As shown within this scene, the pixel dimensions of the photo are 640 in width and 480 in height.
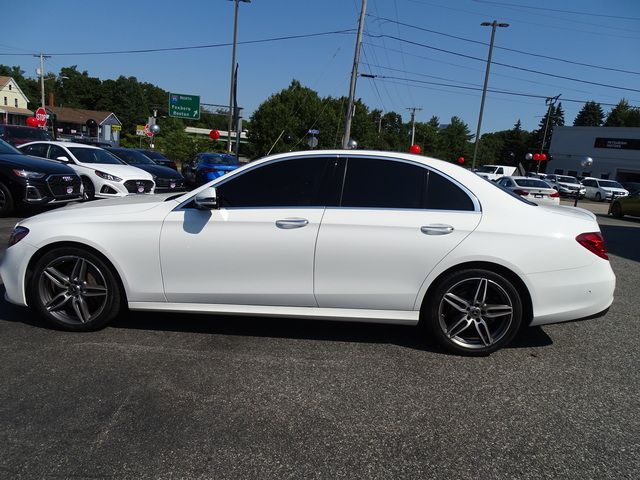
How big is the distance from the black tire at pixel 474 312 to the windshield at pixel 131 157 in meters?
14.3

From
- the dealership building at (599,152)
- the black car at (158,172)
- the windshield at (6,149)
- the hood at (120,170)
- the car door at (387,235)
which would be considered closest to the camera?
the car door at (387,235)

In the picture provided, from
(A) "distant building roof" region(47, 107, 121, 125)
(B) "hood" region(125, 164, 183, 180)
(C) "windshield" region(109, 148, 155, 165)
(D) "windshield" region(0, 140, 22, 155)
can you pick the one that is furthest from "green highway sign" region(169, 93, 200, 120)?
(A) "distant building roof" region(47, 107, 121, 125)

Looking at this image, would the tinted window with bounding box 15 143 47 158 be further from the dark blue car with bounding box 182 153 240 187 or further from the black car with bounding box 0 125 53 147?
the black car with bounding box 0 125 53 147

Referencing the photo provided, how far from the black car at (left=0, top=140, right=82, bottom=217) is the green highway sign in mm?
27221

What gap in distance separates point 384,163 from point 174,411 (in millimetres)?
2431

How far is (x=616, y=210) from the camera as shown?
69.6 feet

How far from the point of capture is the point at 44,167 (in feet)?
32.6

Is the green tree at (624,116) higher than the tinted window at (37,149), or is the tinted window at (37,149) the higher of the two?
the green tree at (624,116)

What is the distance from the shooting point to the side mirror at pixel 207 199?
12.6ft

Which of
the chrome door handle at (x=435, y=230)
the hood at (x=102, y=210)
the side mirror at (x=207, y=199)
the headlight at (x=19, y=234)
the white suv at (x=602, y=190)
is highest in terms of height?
the side mirror at (x=207, y=199)

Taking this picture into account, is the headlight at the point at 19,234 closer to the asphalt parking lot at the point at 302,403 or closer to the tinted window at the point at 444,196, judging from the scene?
the asphalt parking lot at the point at 302,403

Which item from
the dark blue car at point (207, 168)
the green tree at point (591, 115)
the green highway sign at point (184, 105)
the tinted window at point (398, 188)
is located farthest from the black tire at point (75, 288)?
the green tree at point (591, 115)

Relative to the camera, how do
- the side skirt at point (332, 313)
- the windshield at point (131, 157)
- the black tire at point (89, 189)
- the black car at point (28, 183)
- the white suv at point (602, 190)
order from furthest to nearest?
the white suv at point (602, 190), the windshield at point (131, 157), the black tire at point (89, 189), the black car at point (28, 183), the side skirt at point (332, 313)

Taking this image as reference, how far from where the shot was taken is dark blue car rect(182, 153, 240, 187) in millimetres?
17422
